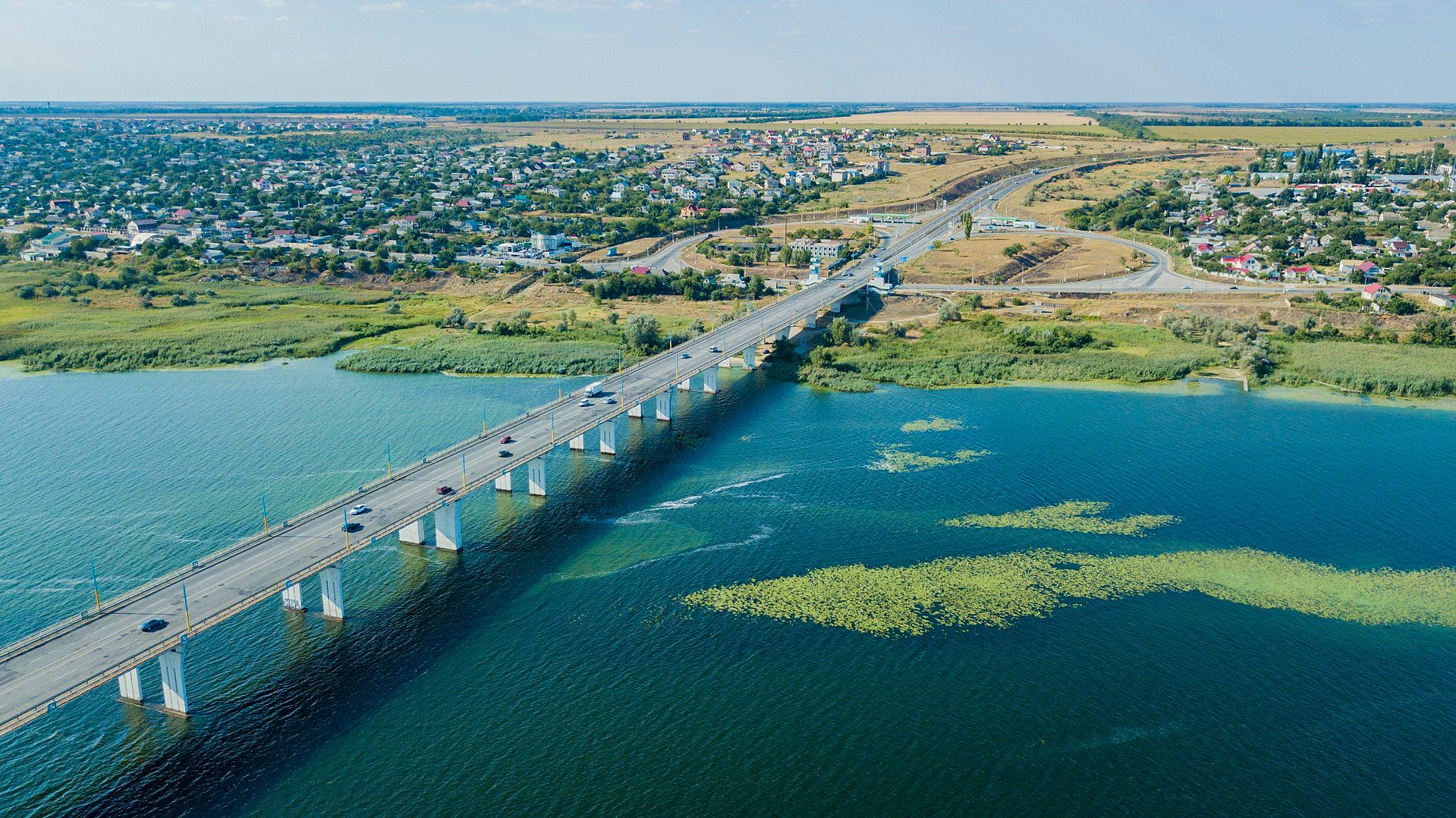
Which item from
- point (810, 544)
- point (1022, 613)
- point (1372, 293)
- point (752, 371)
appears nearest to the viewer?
point (1022, 613)

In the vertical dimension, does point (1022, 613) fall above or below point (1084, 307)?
below

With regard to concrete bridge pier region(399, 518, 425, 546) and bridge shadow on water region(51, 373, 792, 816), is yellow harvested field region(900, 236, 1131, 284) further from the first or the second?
concrete bridge pier region(399, 518, 425, 546)

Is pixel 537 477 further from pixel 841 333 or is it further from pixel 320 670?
pixel 841 333

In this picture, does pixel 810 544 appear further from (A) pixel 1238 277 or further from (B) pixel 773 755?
(A) pixel 1238 277

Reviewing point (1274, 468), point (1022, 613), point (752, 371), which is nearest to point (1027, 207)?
point (752, 371)

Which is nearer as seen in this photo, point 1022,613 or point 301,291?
point 1022,613

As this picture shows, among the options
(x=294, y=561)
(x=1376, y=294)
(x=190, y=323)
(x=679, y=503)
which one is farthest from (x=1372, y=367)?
(x=190, y=323)

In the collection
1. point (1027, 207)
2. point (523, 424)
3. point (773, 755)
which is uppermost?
point (1027, 207)

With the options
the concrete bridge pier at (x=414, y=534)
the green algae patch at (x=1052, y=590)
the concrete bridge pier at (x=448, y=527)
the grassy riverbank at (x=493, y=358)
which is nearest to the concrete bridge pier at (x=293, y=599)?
the concrete bridge pier at (x=414, y=534)
